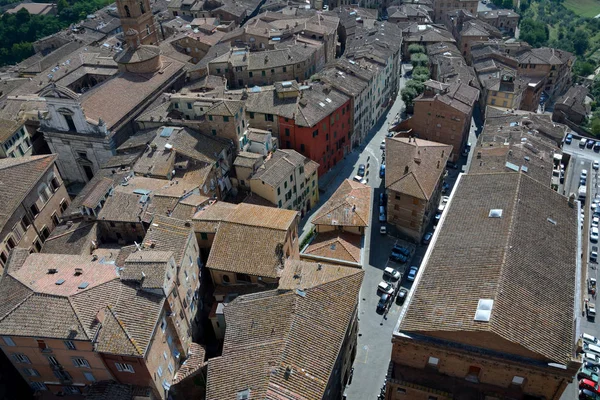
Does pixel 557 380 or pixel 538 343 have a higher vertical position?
pixel 538 343

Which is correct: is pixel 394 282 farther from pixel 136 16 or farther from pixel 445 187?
pixel 136 16

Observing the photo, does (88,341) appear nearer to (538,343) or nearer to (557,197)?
(538,343)

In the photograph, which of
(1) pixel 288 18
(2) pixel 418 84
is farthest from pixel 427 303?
(1) pixel 288 18

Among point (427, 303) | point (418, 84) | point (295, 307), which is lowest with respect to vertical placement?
point (418, 84)

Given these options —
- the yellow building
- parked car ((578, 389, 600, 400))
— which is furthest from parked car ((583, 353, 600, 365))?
the yellow building

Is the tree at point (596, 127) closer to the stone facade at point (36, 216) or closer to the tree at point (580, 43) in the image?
the tree at point (580, 43)

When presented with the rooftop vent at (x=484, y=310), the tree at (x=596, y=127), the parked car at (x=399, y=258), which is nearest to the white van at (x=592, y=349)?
the parked car at (x=399, y=258)

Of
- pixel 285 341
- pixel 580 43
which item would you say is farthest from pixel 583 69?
pixel 285 341
